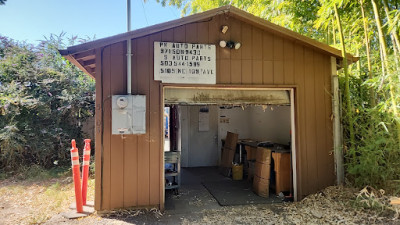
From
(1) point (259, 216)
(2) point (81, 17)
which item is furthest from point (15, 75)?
(1) point (259, 216)

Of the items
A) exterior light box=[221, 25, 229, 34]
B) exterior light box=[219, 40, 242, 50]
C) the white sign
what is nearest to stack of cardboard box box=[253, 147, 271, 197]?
the white sign

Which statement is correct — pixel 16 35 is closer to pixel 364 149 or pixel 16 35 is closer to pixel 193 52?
pixel 193 52

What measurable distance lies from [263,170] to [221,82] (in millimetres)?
1952

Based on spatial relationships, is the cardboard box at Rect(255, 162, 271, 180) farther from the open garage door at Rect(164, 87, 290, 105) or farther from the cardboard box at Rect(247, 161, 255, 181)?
the open garage door at Rect(164, 87, 290, 105)

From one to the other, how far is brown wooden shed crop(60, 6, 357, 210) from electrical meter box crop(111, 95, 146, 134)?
0.11m

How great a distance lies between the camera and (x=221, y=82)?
4020 mm

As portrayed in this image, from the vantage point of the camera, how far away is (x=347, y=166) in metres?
4.34

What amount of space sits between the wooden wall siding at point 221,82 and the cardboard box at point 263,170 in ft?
1.91

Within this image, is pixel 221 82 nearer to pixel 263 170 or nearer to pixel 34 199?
pixel 263 170

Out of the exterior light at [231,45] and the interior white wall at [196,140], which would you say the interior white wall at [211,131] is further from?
the exterior light at [231,45]

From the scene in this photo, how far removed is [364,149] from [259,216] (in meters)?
1.93

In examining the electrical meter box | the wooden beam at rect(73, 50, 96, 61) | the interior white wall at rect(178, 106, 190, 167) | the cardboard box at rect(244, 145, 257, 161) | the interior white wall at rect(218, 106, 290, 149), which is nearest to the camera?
the electrical meter box

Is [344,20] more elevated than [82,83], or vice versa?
[344,20]

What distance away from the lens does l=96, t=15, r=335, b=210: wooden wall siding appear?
370 centimetres
